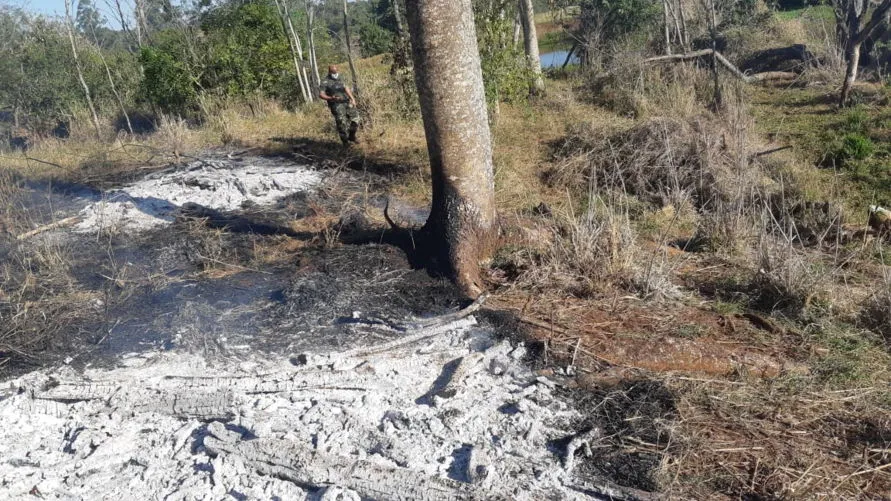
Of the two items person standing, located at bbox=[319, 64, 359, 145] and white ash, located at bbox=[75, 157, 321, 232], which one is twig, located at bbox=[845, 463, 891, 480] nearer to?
white ash, located at bbox=[75, 157, 321, 232]

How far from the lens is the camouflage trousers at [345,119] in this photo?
32.2 ft

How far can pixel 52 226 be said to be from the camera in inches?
275

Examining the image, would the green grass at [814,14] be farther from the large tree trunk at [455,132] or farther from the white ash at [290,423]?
the white ash at [290,423]

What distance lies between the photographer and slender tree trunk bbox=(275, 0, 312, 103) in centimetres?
1432

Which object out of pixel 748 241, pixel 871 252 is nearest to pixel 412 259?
pixel 748 241

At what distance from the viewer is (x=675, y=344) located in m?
3.96

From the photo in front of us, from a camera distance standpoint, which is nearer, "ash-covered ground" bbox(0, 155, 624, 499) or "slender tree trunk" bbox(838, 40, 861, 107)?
"ash-covered ground" bbox(0, 155, 624, 499)

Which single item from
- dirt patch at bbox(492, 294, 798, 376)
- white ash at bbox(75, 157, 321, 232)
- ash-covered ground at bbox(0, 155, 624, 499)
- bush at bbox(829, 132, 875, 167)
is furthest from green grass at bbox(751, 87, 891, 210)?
white ash at bbox(75, 157, 321, 232)

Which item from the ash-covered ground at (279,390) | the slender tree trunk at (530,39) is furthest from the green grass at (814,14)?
the ash-covered ground at (279,390)

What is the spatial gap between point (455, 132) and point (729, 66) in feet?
32.5

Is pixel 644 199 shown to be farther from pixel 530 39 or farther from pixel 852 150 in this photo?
pixel 530 39

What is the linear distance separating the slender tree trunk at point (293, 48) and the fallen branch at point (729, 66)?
758 centimetres

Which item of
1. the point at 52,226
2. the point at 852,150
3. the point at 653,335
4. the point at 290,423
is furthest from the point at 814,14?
the point at 290,423

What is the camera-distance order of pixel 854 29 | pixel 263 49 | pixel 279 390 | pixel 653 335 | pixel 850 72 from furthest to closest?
pixel 263 49, pixel 854 29, pixel 850 72, pixel 653 335, pixel 279 390
